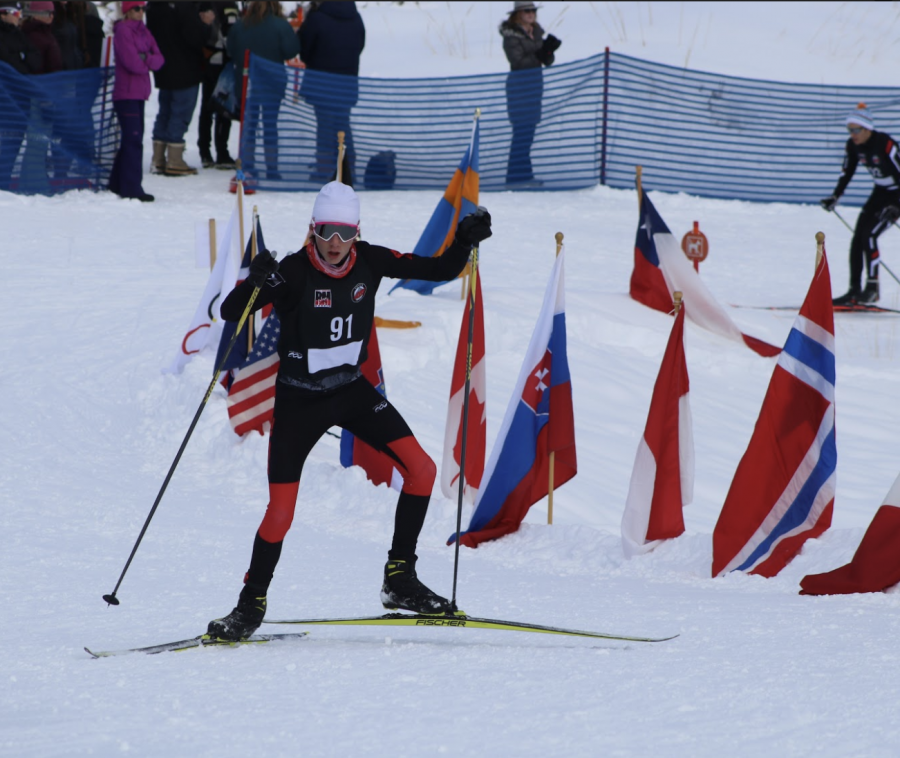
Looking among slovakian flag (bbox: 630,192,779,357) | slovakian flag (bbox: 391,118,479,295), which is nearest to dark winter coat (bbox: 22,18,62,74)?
slovakian flag (bbox: 391,118,479,295)

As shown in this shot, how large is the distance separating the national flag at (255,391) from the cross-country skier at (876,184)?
6.28 meters

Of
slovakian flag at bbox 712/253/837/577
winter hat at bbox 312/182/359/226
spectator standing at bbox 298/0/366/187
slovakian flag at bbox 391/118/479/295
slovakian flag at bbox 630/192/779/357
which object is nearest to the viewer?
winter hat at bbox 312/182/359/226

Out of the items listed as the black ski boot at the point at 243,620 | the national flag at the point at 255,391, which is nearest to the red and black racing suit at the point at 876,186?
the national flag at the point at 255,391

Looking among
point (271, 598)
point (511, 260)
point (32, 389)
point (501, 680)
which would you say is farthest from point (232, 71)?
point (501, 680)

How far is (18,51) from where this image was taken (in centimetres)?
1271

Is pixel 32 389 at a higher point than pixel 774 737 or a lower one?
lower

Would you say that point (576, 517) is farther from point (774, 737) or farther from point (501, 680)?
point (774, 737)

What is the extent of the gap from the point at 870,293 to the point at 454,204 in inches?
169

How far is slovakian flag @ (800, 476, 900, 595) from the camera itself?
504 centimetres

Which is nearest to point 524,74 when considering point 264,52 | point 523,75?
point 523,75

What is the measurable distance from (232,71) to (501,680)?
11598 millimetres

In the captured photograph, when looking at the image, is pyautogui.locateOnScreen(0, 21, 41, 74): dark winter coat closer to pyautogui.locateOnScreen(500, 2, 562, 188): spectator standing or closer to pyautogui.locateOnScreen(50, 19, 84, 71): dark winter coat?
pyautogui.locateOnScreen(50, 19, 84, 71): dark winter coat

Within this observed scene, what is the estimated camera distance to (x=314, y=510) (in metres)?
7.09

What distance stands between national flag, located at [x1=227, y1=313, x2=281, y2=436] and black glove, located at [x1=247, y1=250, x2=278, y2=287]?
3203mm
